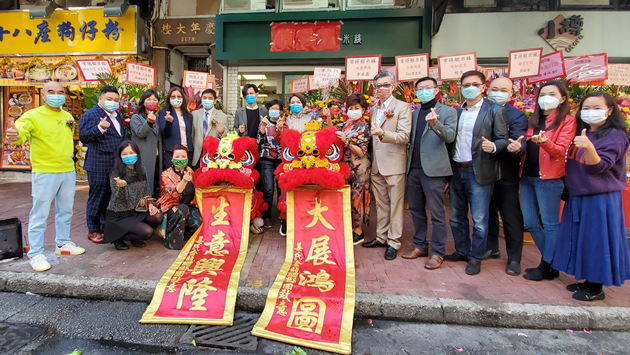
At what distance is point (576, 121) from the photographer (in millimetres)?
3010

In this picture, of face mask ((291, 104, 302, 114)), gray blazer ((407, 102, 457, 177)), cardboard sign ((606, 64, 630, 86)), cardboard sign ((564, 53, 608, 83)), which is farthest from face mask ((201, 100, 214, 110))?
cardboard sign ((606, 64, 630, 86))

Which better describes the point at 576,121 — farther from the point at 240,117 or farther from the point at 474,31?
the point at 474,31

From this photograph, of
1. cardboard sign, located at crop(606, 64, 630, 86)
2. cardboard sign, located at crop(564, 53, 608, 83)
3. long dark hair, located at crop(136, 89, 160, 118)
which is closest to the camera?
long dark hair, located at crop(136, 89, 160, 118)

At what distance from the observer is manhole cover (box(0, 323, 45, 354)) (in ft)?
7.74

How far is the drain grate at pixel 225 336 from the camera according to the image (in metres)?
2.41

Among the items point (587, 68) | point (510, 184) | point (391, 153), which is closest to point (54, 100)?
point (391, 153)

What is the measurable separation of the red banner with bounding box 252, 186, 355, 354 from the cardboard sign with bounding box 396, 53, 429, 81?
7.20ft

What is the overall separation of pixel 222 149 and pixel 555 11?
8439mm

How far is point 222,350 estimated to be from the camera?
94.0 inches

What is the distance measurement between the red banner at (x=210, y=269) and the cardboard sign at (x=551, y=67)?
4.49 meters

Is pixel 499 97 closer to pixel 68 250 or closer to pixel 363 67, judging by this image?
pixel 363 67

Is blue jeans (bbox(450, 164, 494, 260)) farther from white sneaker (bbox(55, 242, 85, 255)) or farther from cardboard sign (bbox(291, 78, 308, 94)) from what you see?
white sneaker (bbox(55, 242, 85, 255))

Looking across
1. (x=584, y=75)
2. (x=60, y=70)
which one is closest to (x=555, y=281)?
(x=584, y=75)

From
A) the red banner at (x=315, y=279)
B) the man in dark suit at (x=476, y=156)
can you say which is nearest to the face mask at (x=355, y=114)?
the red banner at (x=315, y=279)
